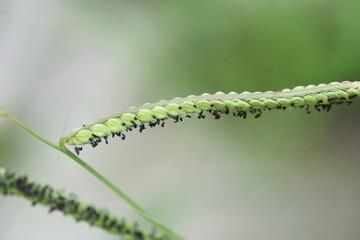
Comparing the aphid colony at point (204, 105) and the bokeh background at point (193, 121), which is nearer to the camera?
the aphid colony at point (204, 105)

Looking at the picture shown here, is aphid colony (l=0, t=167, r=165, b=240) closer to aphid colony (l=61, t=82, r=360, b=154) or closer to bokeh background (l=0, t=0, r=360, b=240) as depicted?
aphid colony (l=61, t=82, r=360, b=154)

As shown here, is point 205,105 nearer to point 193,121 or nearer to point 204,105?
point 204,105

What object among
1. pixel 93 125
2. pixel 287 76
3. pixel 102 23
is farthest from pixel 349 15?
pixel 93 125

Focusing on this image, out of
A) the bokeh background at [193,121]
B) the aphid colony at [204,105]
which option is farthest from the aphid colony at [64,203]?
the bokeh background at [193,121]

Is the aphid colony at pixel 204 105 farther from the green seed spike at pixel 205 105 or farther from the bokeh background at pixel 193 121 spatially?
the bokeh background at pixel 193 121

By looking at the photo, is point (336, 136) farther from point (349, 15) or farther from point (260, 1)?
point (260, 1)

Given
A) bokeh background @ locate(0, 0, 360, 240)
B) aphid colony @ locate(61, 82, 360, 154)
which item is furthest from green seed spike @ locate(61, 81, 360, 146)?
bokeh background @ locate(0, 0, 360, 240)
